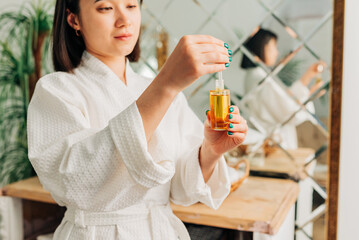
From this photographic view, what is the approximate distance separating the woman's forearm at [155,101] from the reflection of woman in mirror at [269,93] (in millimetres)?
966

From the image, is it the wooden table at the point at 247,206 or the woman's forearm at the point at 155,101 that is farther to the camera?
the wooden table at the point at 247,206

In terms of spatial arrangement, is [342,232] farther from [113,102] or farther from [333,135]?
[113,102]

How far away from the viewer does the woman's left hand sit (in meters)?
0.71

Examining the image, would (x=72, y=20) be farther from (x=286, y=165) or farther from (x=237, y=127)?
(x=286, y=165)

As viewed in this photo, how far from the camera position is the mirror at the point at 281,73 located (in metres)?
1.39

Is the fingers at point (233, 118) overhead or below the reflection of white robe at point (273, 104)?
overhead

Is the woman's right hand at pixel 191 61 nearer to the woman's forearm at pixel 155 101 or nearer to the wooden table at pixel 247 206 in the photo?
the woman's forearm at pixel 155 101

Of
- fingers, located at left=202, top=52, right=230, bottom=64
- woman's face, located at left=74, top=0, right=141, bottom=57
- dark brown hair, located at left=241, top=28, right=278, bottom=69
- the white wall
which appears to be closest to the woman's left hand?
fingers, located at left=202, top=52, right=230, bottom=64

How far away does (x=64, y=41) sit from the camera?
0.91 meters

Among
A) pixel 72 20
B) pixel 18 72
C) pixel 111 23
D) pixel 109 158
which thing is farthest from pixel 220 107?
pixel 18 72

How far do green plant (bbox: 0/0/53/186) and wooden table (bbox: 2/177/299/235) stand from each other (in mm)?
200

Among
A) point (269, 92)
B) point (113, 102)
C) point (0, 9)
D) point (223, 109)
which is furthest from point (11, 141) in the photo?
point (223, 109)

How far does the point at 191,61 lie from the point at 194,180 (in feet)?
1.36

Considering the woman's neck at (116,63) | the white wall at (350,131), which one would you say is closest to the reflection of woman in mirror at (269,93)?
the white wall at (350,131)
